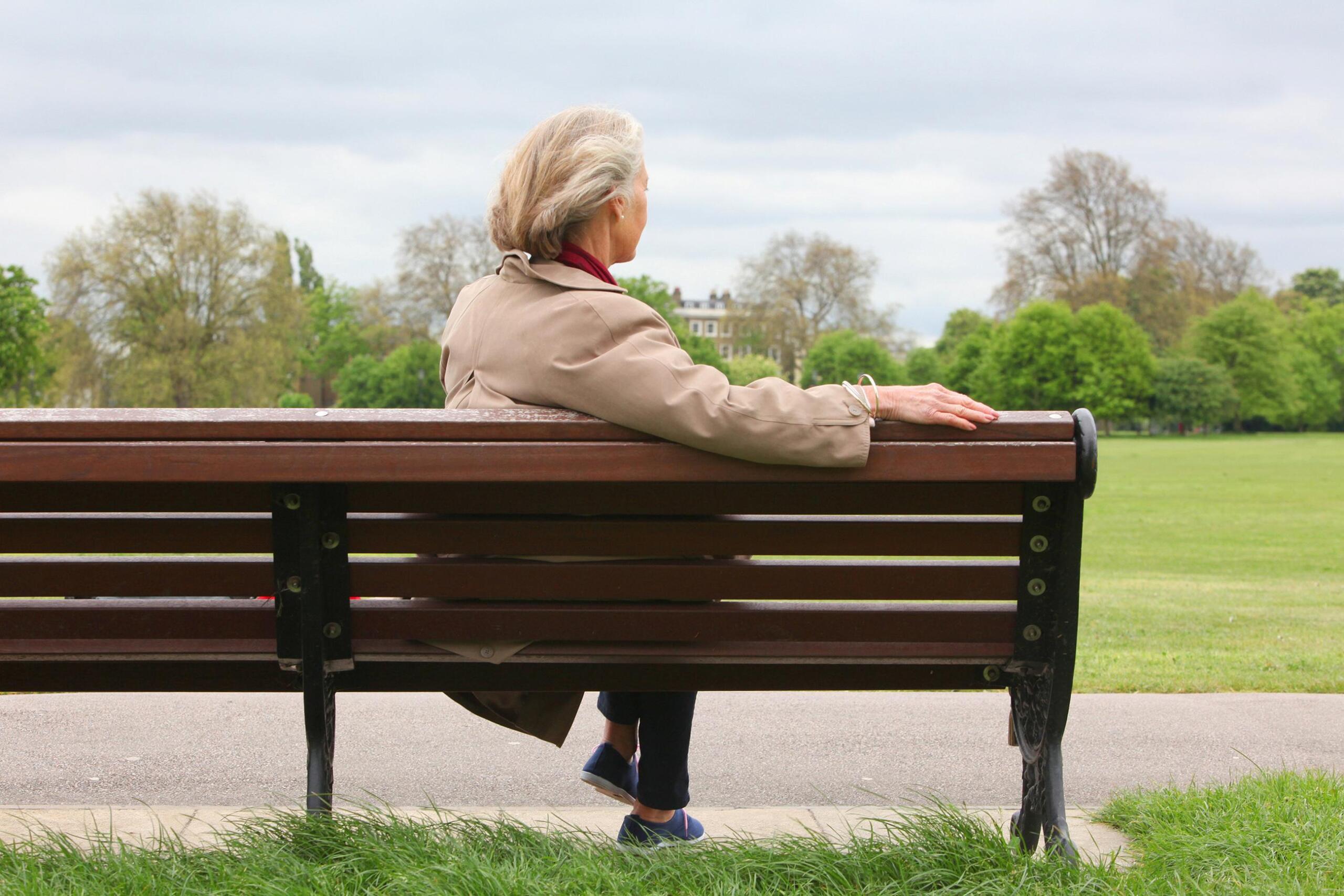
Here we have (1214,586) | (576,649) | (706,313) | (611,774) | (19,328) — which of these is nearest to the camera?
(576,649)

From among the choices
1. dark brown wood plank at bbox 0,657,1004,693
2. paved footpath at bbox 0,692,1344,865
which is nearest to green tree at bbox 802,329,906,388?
paved footpath at bbox 0,692,1344,865

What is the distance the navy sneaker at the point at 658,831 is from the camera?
9.68ft

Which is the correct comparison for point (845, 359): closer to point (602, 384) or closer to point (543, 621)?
point (543, 621)

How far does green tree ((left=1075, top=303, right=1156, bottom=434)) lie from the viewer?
7588cm

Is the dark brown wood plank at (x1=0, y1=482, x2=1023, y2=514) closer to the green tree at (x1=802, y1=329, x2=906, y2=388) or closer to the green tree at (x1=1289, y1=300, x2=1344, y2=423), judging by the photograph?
the green tree at (x1=802, y1=329, x2=906, y2=388)

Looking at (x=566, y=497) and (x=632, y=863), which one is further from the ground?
(x=566, y=497)

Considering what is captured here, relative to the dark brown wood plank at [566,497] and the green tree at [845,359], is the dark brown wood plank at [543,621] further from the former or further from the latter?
the green tree at [845,359]

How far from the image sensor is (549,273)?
8.78 feet

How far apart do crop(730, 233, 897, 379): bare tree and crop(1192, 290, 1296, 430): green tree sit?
65.3ft

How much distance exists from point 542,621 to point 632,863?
54 centimetres

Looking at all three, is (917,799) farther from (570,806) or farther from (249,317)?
(249,317)

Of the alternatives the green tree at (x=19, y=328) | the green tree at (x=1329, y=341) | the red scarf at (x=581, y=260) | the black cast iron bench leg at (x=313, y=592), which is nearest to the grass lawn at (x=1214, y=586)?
the red scarf at (x=581, y=260)

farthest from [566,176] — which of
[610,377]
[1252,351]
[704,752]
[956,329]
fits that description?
[956,329]

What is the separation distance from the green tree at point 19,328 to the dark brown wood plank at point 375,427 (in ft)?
164
